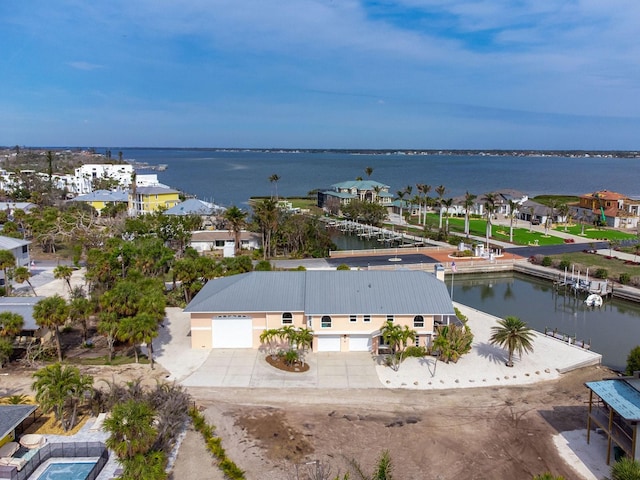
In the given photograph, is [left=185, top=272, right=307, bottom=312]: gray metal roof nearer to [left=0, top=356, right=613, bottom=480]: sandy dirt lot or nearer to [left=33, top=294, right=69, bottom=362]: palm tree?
[left=0, top=356, right=613, bottom=480]: sandy dirt lot

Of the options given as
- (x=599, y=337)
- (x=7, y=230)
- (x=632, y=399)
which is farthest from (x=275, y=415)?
(x=7, y=230)

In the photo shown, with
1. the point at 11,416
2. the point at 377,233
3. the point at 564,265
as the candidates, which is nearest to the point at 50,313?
the point at 11,416

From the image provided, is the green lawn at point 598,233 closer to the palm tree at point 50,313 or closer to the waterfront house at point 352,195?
the waterfront house at point 352,195

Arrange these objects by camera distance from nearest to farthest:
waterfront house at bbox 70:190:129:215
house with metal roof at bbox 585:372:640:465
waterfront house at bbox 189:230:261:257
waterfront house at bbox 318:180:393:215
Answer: house with metal roof at bbox 585:372:640:465 < waterfront house at bbox 189:230:261:257 < waterfront house at bbox 70:190:129:215 < waterfront house at bbox 318:180:393:215

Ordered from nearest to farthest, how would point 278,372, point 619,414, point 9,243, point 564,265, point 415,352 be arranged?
point 619,414, point 278,372, point 415,352, point 9,243, point 564,265

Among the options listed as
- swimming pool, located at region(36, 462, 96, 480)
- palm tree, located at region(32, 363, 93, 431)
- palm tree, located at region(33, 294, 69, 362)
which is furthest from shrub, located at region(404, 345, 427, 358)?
palm tree, located at region(33, 294, 69, 362)

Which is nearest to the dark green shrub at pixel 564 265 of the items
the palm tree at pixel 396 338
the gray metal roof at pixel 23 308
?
the palm tree at pixel 396 338

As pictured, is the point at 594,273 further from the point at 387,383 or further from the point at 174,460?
the point at 174,460

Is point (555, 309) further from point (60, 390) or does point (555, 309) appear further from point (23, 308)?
point (23, 308)
